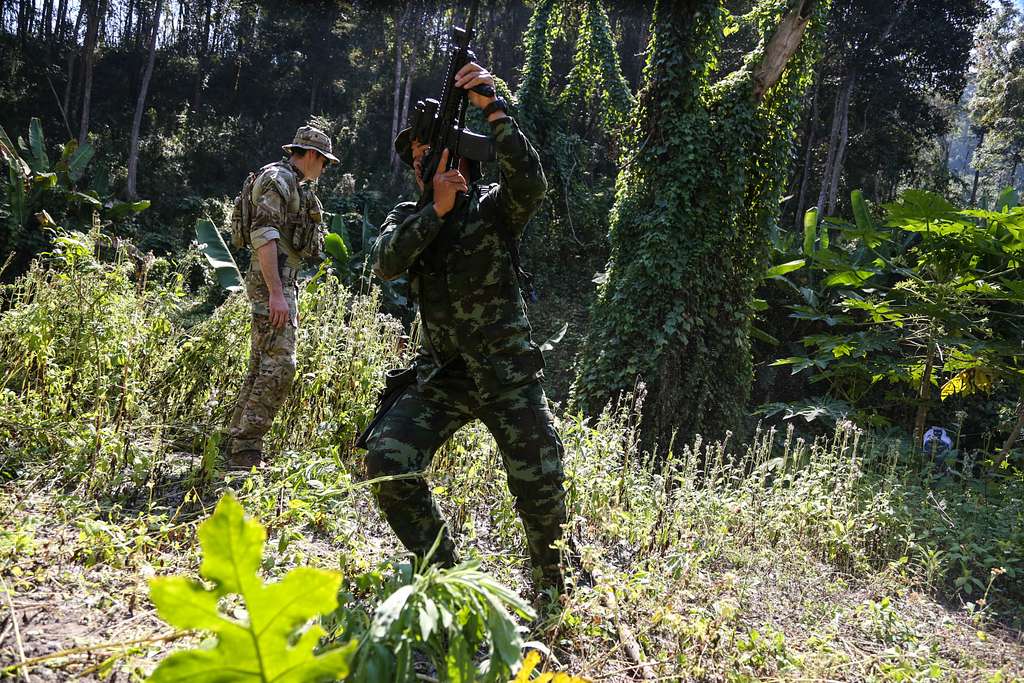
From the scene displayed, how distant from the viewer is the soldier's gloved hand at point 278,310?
367 centimetres

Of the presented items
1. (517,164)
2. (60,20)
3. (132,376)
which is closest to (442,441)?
(517,164)

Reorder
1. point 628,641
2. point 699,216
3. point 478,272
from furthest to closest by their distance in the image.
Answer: point 699,216 < point 478,272 < point 628,641

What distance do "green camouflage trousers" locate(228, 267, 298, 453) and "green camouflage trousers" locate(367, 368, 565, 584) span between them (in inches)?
54.6

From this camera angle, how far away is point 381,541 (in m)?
2.90

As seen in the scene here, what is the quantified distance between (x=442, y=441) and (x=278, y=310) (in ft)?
5.13

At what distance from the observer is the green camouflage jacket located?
2557mm

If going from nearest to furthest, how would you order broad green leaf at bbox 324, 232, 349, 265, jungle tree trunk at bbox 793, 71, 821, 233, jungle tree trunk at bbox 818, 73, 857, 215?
1. broad green leaf at bbox 324, 232, 349, 265
2. jungle tree trunk at bbox 818, 73, 857, 215
3. jungle tree trunk at bbox 793, 71, 821, 233

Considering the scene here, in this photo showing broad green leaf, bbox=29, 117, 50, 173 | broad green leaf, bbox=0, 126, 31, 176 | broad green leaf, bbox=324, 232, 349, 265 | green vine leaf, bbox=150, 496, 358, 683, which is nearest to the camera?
green vine leaf, bbox=150, 496, 358, 683

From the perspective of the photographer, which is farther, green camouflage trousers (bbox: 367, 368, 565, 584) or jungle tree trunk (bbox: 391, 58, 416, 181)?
jungle tree trunk (bbox: 391, 58, 416, 181)

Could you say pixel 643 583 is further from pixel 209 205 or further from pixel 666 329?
pixel 209 205

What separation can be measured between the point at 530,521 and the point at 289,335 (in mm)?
1877

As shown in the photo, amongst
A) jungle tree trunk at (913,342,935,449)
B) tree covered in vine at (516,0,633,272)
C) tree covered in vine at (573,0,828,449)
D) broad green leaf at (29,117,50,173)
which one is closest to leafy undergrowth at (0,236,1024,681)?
jungle tree trunk at (913,342,935,449)

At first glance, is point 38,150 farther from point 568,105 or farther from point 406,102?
point 406,102

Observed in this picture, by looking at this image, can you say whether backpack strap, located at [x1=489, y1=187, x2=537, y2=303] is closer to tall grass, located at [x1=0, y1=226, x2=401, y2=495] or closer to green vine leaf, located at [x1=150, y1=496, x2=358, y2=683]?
tall grass, located at [x1=0, y1=226, x2=401, y2=495]
